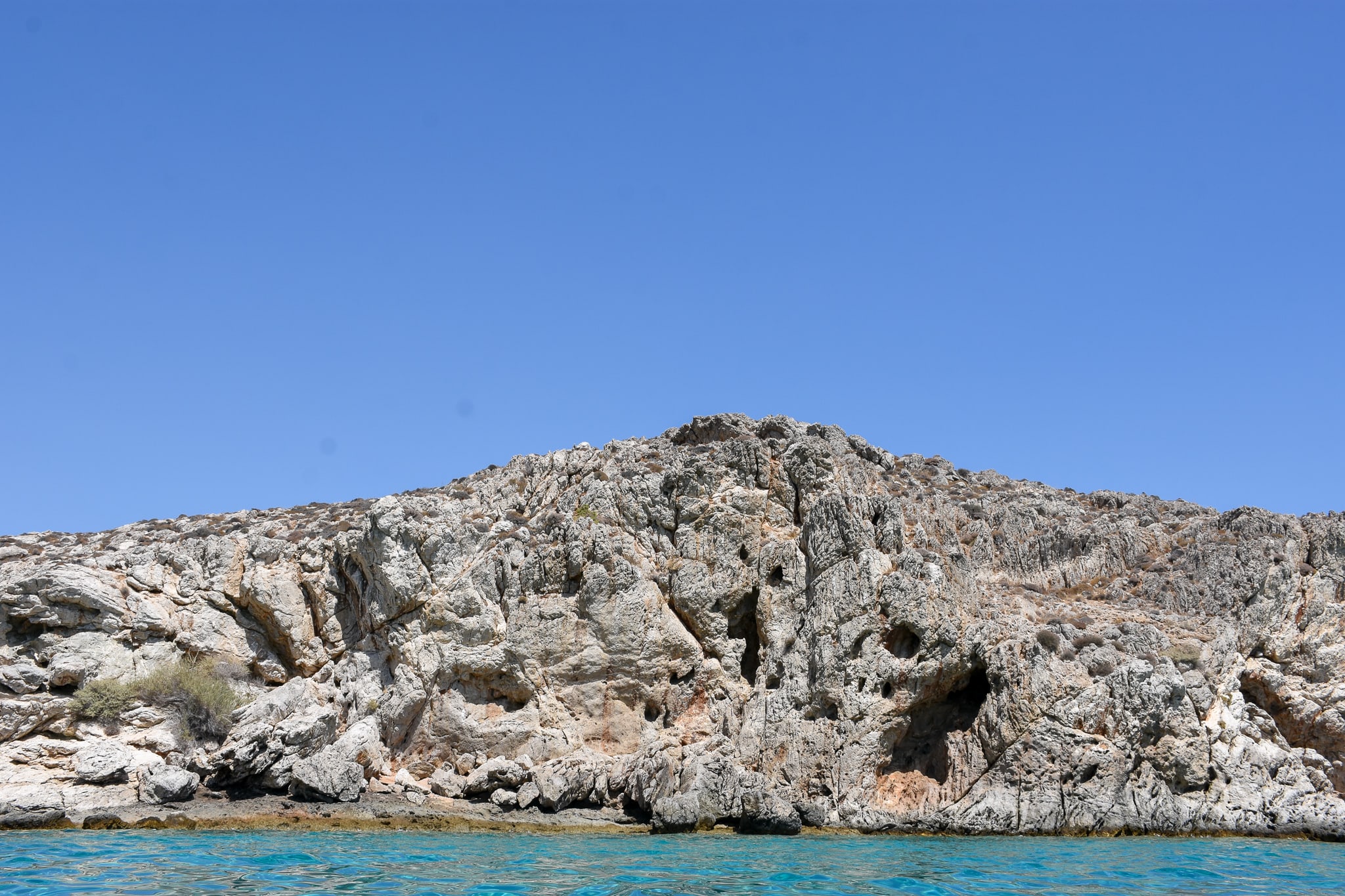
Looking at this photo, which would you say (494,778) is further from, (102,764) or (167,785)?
(102,764)

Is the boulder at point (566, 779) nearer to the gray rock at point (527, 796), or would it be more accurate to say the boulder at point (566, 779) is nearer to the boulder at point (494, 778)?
the gray rock at point (527, 796)

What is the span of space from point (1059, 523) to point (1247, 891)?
2955 cm

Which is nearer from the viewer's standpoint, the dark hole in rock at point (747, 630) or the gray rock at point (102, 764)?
the gray rock at point (102, 764)

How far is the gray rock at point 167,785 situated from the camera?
1240 inches

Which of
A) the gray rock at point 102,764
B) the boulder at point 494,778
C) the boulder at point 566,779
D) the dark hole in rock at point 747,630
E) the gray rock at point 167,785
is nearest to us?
the gray rock at point 167,785

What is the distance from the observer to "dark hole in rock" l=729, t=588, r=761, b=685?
1524 inches

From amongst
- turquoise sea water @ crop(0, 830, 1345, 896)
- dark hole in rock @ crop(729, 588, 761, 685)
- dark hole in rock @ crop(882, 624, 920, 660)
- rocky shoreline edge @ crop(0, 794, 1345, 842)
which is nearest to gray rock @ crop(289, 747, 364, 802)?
rocky shoreline edge @ crop(0, 794, 1345, 842)

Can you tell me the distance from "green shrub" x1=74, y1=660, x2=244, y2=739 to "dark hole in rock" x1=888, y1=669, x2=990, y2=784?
22227 millimetres

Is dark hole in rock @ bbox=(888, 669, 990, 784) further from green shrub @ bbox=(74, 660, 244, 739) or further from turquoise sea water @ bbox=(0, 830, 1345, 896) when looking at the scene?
green shrub @ bbox=(74, 660, 244, 739)

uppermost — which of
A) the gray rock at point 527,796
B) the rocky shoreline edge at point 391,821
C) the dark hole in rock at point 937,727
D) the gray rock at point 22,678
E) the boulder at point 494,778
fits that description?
the gray rock at point 22,678

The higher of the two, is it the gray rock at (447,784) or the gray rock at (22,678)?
the gray rock at (22,678)

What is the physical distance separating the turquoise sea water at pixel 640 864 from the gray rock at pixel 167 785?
2.52m

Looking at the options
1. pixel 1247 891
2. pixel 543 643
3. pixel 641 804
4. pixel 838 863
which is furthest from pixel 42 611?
pixel 1247 891

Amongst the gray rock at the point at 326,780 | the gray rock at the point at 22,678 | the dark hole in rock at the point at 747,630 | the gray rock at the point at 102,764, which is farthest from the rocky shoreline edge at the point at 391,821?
the dark hole in rock at the point at 747,630
